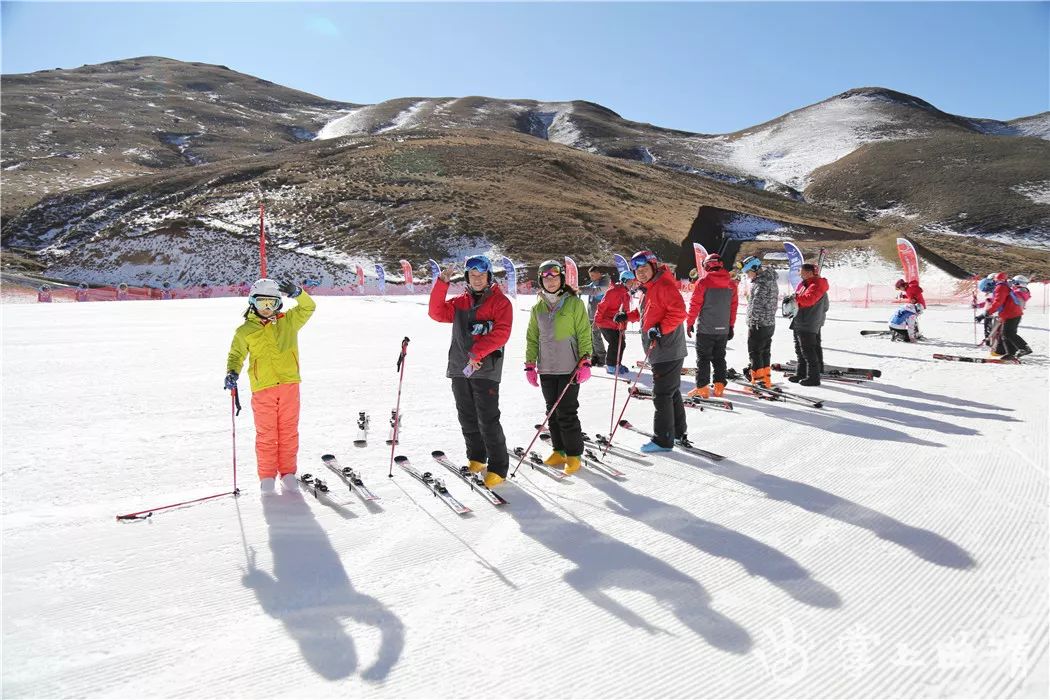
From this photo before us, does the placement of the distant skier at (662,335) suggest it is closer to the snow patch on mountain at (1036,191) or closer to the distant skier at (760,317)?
the distant skier at (760,317)

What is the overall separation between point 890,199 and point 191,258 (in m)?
98.1

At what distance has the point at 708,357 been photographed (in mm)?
7949

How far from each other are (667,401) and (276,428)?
3.36m

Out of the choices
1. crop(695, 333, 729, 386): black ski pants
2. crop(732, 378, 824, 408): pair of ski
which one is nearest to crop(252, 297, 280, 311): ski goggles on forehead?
crop(695, 333, 729, 386): black ski pants

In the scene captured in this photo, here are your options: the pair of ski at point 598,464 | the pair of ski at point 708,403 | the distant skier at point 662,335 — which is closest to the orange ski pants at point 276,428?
the pair of ski at point 598,464

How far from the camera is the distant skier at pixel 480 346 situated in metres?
4.45

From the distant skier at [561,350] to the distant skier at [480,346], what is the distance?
422mm

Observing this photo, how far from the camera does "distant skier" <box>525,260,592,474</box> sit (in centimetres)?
486

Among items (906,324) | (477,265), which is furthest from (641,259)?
(906,324)

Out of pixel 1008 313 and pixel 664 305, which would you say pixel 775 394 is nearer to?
pixel 664 305

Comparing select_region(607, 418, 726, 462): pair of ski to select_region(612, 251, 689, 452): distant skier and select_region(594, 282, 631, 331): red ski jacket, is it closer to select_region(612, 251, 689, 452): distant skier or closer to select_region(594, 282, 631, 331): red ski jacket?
select_region(612, 251, 689, 452): distant skier

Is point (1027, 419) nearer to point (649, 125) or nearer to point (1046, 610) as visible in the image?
point (1046, 610)

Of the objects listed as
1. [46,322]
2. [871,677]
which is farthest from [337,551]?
[46,322]

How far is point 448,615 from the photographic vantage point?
2.92 metres
